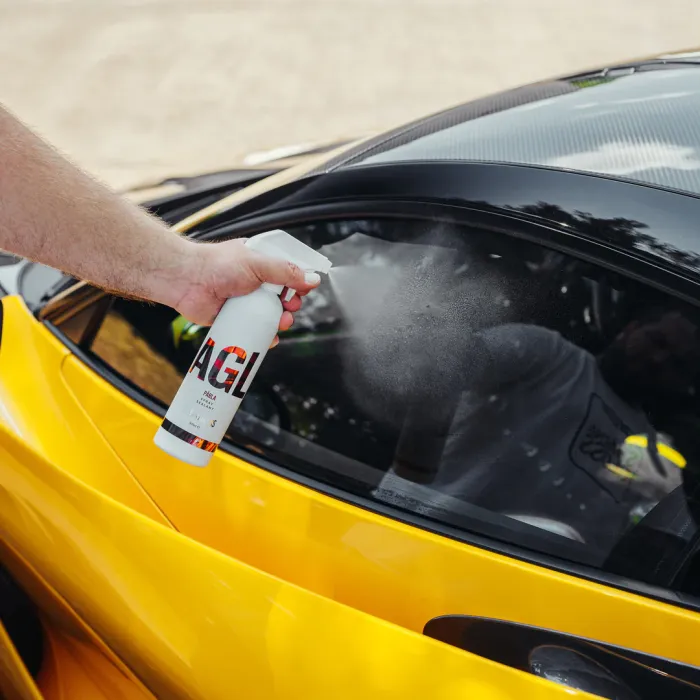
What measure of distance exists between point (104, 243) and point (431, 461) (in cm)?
72

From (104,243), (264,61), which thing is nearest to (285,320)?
(104,243)

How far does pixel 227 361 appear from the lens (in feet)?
4.52

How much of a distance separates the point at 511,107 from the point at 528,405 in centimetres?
69

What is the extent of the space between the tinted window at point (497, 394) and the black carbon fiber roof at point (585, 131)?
0.18 m

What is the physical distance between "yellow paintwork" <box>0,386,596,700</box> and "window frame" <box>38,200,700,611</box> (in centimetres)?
21

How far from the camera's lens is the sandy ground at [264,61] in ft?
17.0

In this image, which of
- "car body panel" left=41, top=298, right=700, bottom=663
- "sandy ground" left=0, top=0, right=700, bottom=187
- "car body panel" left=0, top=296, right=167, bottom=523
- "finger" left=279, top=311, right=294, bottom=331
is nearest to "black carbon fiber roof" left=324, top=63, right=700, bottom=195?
"finger" left=279, top=311, right=294, bottom=331

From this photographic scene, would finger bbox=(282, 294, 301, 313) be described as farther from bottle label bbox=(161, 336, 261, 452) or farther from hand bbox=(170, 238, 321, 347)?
bottle label bbox=(161, 336, 261, 452)

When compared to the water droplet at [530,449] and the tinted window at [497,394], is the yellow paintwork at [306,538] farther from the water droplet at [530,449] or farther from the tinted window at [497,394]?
the water droplet at [530,449]

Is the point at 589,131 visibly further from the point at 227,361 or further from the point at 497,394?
the point at 227,361

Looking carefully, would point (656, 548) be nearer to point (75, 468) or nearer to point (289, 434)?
point (289, 434)

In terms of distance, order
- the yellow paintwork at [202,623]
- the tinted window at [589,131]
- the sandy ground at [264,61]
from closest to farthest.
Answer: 1. the yellow paintwork at [202,623]
2. the tinted window at [589,131]
3. the sandy ground at [264,61]

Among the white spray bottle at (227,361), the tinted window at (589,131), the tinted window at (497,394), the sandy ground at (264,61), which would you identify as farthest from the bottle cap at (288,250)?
the sandy ground at (264,61)

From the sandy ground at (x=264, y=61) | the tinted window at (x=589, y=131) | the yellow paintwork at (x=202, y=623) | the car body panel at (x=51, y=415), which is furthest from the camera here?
the sandy ground at (x=264, y=61)
